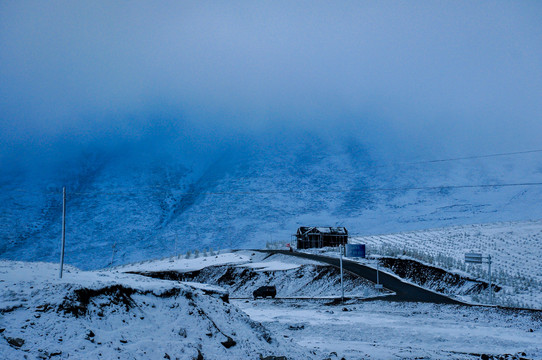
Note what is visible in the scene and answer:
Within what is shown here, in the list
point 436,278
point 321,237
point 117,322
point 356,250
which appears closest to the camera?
point 117,322

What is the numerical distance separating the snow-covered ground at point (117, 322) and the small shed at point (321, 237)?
8189 centimetres

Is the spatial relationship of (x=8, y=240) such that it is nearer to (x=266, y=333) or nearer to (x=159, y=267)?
(x=159, y=267)

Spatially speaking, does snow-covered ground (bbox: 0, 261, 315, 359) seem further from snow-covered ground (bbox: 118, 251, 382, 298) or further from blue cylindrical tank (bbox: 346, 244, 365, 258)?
blue cylindrical tank (bbox: 346, 244, 365, 258)

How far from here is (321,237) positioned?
94.4m

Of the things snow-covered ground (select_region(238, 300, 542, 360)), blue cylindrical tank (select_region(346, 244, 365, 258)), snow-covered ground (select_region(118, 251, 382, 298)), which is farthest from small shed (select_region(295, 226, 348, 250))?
snow-covered ground (select_region(238, 300, 542, 360))

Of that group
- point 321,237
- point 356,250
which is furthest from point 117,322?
point 321,237

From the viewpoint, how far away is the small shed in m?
93.5

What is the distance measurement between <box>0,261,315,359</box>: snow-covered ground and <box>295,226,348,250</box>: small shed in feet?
269

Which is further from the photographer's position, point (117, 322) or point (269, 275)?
point (269, 275)

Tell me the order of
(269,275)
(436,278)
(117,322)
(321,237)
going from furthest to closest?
(321,237), (269,275), (436,278), (117,322)

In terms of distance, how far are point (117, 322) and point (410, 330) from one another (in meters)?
15.0

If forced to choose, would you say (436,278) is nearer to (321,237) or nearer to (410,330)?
(410,330)

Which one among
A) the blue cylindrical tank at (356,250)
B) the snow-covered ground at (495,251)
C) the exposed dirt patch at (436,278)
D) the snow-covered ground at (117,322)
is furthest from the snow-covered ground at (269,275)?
the snow-covered ground at (117,322)

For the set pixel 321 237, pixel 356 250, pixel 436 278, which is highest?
pixel 321 237
